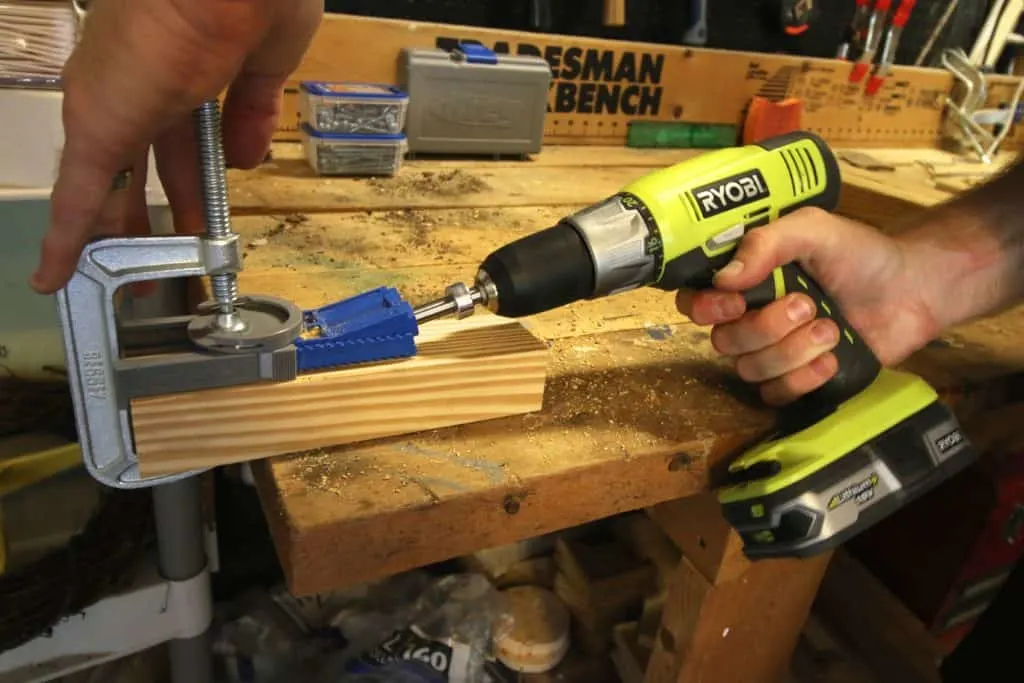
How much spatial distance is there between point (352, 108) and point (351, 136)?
0.11 ft

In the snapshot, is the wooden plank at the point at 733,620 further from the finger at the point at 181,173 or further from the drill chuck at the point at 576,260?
the finger at the point at 181,173

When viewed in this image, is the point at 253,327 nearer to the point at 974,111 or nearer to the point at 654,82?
the point at 654,82

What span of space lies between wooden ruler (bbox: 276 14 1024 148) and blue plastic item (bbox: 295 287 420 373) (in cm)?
65

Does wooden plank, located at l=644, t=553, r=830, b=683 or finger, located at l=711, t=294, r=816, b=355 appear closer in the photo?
finger, located at l=711, t=294, r=816, b=355

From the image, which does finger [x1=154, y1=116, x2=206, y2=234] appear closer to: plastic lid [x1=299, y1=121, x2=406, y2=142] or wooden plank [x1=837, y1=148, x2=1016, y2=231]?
plastic lid [x1=299, y1=121, x2=406, y2=142]

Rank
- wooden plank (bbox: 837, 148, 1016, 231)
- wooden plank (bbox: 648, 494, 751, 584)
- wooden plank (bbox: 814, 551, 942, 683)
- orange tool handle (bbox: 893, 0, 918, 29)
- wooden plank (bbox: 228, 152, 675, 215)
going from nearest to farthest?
wooden plank (bbox: 648, 494, 751, 584)
wooden plank (bbox: 228, 152, 675, 215)
wooden plank (bbox: 814, 551, 942, 683)
wooden plank (bbox: 837, 148, 1016, 231)
orange tool handle (bbox: 893, 0, 918, 29)

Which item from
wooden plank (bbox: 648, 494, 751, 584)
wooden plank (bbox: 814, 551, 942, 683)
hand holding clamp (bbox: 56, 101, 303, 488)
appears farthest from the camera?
wooden plank (bbox: 814, 551, 942, 683)

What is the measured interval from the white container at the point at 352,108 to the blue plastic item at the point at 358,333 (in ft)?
1.61

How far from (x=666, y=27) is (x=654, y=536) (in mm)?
893

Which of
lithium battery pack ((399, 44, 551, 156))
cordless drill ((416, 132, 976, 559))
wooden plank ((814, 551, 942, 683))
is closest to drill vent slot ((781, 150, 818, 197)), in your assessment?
cordless drill ((416, 132, 976, 559))

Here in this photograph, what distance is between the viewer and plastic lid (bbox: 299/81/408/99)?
3.02ft

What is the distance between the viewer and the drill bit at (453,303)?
1.72 ft

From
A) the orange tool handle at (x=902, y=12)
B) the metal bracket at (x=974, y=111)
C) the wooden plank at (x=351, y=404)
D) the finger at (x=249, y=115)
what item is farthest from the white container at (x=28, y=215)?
the metal bracket at (x=974, y=111)

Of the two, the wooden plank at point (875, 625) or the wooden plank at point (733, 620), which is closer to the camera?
the wooden plank at point (733, 620)
